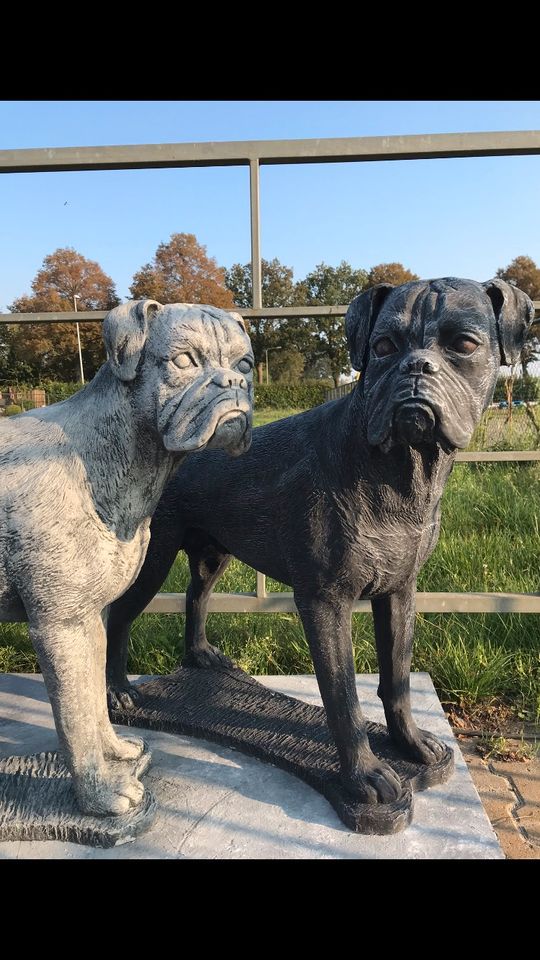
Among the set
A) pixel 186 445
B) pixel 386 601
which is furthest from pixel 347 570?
pixel 186 445

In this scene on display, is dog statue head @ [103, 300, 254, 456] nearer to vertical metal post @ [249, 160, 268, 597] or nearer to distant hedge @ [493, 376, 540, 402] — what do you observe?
vertical metal post @ [249, 160, 268, 597]

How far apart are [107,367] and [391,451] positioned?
78cm

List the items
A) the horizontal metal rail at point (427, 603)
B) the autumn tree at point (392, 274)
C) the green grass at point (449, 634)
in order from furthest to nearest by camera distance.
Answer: the autumn tree at point (392, 274), the green grass at point (449, 634), the horizontal metal rail at point (427, 603)

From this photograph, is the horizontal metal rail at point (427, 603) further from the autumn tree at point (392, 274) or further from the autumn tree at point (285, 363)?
the autumn tree at point (392, 274)

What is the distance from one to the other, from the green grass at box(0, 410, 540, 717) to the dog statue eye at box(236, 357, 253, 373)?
88.0 inches

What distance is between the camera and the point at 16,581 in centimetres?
153

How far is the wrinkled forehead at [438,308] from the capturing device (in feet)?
4.64

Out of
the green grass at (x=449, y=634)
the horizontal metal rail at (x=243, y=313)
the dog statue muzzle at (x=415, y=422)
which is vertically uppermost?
the horizontal metal rail at (x=243, y=313)

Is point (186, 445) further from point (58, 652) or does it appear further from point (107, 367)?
point (58, 652)

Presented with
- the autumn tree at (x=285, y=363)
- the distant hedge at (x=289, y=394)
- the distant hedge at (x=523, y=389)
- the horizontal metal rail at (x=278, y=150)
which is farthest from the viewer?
the distant hedge at (x=523, y=389)

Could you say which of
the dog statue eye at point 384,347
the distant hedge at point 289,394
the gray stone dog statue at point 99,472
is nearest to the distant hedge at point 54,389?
the distant hedge at point 289,394

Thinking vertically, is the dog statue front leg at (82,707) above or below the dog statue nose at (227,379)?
below

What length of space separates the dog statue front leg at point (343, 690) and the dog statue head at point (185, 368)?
59 cm

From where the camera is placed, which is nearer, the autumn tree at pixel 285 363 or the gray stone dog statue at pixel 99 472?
the gray stone dog statue at pixel 99 472
